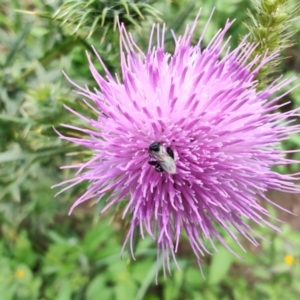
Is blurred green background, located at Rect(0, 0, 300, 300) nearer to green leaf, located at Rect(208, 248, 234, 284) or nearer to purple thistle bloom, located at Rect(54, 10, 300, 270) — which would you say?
green leaf, located at Rect(208, 248, 234, 284)

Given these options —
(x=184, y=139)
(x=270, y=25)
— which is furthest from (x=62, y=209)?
(x=270, y=25)

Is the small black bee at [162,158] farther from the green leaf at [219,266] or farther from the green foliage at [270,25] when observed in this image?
the green leaf at [219,266]

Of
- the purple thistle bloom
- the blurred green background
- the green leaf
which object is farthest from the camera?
the green leaf

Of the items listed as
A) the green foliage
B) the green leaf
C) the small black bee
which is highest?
the green foliage

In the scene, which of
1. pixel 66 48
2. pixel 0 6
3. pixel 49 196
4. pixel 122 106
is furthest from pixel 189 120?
pixel 0 6

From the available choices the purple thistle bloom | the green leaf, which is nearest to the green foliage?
the purple thistle bloom

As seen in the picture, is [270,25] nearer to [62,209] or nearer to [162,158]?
[162,158]

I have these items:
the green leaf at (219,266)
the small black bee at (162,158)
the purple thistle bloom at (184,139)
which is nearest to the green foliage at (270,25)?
the purple thistle bloom at (184,139)
